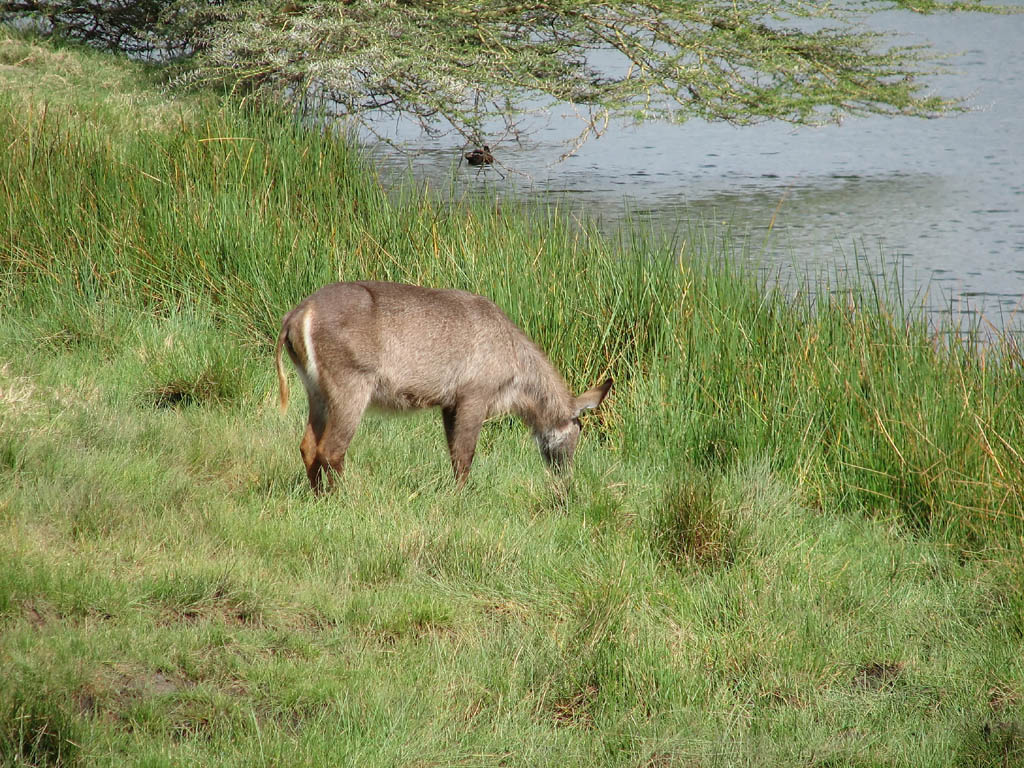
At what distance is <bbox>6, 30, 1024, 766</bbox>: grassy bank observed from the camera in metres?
3.00

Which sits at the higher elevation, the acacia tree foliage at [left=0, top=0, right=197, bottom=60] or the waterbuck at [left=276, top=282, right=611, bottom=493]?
the acacia tree foliage at [left=0, top=0, right=197, bottom=60]

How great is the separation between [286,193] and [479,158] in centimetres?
605

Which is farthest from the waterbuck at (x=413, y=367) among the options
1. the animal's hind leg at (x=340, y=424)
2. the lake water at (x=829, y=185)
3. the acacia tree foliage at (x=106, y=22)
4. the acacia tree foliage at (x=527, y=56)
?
the acacia tree foliage at (x=106, y=22)

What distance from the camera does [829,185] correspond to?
1584 cm

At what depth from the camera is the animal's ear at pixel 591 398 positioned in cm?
543

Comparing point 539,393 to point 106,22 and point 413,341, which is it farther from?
point 106,22

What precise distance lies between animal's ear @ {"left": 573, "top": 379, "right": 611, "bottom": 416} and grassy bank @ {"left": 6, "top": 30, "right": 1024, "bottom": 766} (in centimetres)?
30

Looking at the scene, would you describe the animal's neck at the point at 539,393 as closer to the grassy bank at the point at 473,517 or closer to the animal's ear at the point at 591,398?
the animal's ear at the point at 591,398

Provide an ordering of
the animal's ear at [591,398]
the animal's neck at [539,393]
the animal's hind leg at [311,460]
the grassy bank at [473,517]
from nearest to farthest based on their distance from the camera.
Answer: the grassy bank at [473,517]
the animal's hind leg at [311,460]
the animal's neck at [539,393]
the animal's ear at [591,398]

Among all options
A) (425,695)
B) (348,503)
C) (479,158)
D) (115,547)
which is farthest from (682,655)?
(479,158)

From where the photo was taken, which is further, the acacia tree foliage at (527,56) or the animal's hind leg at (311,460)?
the acacia tree foliage at (527,56)

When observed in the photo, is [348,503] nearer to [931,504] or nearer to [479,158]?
[931,504]

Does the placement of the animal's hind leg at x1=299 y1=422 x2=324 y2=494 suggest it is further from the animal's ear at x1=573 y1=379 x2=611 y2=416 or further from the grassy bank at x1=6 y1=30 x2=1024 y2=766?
the animal's ear at x1=573 y1=379 x2=611 y2=416

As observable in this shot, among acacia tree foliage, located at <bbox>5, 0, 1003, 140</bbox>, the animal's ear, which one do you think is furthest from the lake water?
the animal's ear
